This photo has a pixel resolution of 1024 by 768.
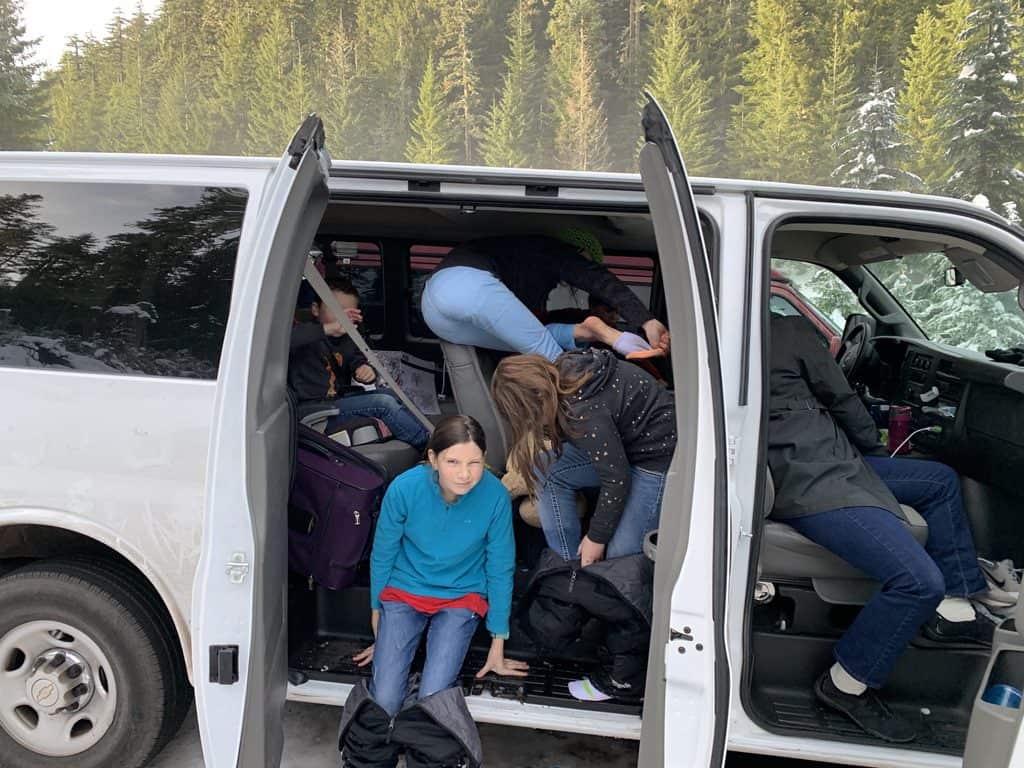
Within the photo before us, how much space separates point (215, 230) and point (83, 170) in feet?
1.57

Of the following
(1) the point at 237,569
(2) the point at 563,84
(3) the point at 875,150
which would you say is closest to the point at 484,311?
(1) the point at 237,569

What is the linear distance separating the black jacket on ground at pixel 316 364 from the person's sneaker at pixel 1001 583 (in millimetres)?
2769

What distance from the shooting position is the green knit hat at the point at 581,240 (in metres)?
3.38

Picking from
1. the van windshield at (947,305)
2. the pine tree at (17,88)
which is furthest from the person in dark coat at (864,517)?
the pine tree at (17,88)

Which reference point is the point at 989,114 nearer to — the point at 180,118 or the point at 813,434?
the point at 813,434

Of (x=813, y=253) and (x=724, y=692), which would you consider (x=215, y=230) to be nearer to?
(x=724, y=692)

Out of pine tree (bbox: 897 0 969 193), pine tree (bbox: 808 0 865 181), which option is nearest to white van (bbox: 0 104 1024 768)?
pine tree (bbox: 897 0 969 193)

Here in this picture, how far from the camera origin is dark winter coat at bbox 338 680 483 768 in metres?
2.19

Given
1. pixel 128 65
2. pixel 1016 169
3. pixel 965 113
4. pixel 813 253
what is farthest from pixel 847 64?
pixel 128 65

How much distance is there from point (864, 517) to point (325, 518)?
70.3 inches

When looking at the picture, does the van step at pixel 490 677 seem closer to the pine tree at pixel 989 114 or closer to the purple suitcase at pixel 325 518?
the purple suitcase at pixel 325 518

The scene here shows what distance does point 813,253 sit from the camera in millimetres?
3764

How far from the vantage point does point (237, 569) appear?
1741 mm

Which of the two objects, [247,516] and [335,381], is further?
[335,381]
